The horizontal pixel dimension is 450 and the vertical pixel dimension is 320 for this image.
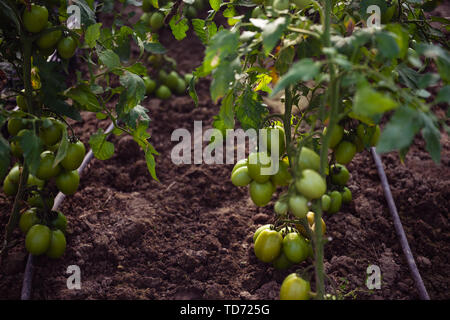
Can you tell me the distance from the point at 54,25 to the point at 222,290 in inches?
49.1

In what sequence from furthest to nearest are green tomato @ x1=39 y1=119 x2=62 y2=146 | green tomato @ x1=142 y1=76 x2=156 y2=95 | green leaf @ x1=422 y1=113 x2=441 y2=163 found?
green tomato @ x1=142 y1=76 x2=156 y2=95, green tomato @ x1=39 y1=119 x2=62 y2=146, green leaf @ x1=422 y1=113 x2=441 y2=163

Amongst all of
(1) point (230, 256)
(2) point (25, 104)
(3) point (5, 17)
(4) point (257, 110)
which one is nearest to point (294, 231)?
(1) point (230, 256)

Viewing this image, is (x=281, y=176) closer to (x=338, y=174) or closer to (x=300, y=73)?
(x=300, y=73)

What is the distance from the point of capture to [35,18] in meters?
1.49

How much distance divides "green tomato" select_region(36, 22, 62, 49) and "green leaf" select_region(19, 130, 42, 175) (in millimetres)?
469

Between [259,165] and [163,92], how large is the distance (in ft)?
5.74

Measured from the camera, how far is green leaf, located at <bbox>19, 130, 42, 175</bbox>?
1261mm

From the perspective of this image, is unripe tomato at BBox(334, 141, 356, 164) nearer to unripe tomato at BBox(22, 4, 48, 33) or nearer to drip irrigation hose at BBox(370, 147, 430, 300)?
drip irrigation hose at BBox(370, 147, 430, 300)

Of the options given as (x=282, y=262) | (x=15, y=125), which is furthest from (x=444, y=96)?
(x=15, y=125)

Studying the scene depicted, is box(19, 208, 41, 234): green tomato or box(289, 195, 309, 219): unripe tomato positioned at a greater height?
box(289, 195, 309, 219): unripe tomato

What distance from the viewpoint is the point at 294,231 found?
62.2 inches

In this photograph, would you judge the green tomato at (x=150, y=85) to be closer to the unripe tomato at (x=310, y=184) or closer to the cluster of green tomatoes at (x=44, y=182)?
the cluster of green tomatoes at (x=44, y=182)

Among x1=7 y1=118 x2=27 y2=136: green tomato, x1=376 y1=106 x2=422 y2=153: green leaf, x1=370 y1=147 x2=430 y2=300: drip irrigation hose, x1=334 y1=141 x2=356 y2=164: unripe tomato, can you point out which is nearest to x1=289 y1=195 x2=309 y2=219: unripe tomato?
x1=376 y1=106 x2=422 y2=153: green leaf

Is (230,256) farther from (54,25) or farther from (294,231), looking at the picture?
(54,25)
